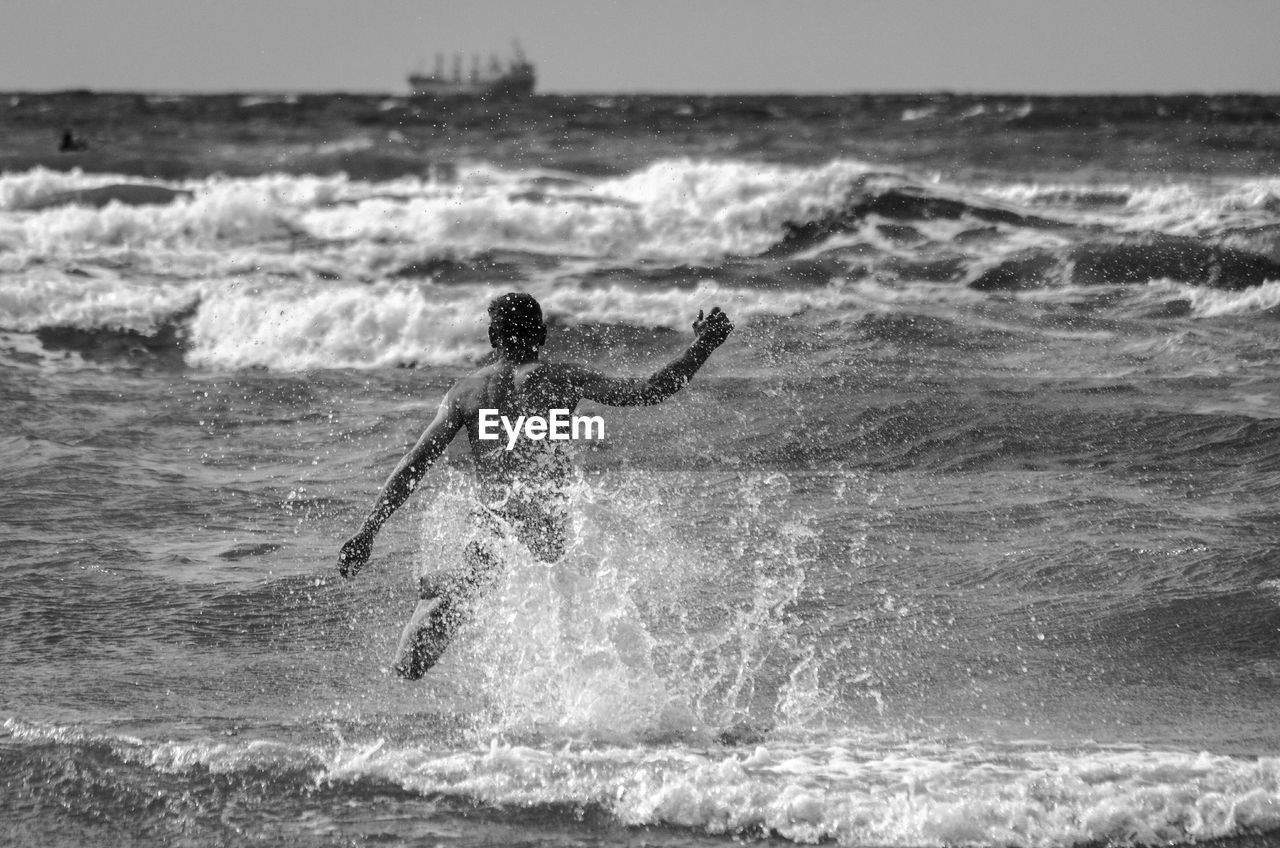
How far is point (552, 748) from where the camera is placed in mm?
5508

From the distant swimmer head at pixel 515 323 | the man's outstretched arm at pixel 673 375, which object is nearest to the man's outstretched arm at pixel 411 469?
the distant swimmer head at pixel 515 323

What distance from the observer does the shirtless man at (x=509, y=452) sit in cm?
584

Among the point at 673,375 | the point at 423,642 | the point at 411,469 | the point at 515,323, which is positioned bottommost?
the point at 423,642

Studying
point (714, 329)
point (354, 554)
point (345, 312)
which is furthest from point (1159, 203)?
point (354, 554)

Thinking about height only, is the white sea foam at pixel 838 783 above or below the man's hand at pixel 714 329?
below

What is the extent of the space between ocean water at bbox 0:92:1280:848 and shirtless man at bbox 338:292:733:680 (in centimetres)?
17

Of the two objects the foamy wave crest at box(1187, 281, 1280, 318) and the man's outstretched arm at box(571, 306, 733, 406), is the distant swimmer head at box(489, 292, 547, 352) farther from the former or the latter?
the foamy wave crest at box(1187, 281, 1280, 318)

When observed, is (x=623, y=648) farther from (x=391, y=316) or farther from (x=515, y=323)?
(x=391, y=316)

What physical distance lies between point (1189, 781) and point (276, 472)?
266 inches

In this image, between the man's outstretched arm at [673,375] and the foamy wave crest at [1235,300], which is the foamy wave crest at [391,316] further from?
the man's outstretched arm at [673,375]

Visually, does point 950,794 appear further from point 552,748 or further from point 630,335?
point 630,335

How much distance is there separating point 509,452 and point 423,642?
0.80 meters

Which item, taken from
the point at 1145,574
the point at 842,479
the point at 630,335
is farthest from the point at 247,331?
the point at 1145,574

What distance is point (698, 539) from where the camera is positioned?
27.8 feet
